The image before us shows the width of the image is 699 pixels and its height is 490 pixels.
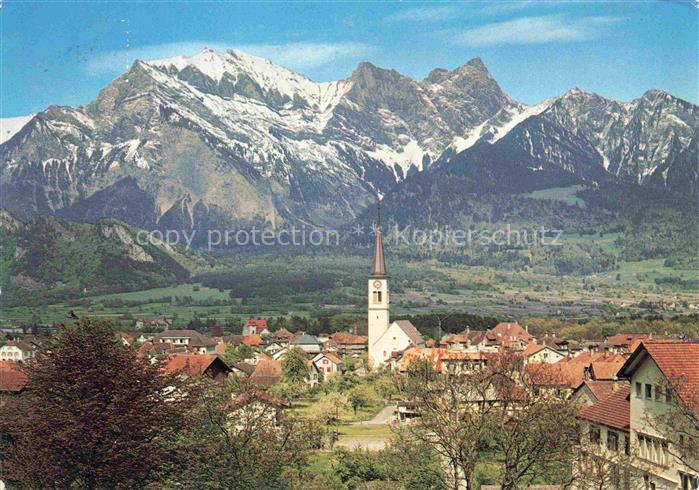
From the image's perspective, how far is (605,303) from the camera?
183625 mm

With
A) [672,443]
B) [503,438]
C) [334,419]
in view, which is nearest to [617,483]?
[672,443]

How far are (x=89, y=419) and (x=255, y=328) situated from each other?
374ft

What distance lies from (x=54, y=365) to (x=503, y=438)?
946 cm

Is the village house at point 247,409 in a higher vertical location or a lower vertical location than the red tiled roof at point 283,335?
higher

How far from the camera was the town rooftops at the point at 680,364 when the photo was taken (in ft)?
63.8

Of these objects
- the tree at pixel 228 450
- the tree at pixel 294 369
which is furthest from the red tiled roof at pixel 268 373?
the tree at pixel 228 450

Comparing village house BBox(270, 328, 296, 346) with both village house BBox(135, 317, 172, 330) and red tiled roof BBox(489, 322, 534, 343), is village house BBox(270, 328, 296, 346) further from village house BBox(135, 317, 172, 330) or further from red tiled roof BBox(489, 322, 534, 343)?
red tiled roof BBox(489, 322, 534, 343)

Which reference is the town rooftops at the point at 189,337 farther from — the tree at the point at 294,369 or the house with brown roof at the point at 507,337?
the tree at the point at 294,369

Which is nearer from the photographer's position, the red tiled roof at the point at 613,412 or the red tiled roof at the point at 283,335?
the red tiled roof at the point at 613,412

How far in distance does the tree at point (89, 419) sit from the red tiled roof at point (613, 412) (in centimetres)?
882

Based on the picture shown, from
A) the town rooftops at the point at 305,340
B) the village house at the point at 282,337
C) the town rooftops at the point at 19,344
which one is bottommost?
the village house at the point at 282,337

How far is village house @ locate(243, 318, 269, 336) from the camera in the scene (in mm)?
133625

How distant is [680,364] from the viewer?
66.0ft

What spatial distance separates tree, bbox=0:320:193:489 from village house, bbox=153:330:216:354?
73739 mm
